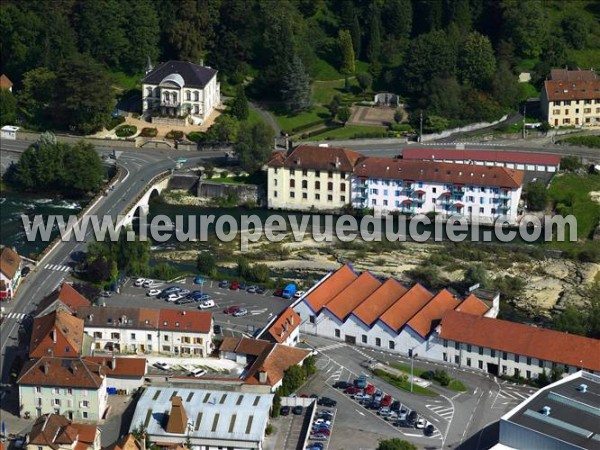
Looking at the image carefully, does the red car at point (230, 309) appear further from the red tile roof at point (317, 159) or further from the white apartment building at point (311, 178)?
the red tile roof at point (317, 159)

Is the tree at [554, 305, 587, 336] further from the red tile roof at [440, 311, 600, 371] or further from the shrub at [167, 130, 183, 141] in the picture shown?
the shrub at [167, 130, 183, 141]

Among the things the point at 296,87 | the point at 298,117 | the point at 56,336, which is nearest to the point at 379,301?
the point at 56,336

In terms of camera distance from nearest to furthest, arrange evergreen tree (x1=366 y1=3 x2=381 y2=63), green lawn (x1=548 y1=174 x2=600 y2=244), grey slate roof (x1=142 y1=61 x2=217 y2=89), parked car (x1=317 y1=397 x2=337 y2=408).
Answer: parked car (x1=317 y1=397 x2=337 y2=408) < green lawn (x1=548 y1=174 x2=600 y2=244) < grey slate roof (x1=142 y1=61 x2=217 y2=89) < evergreen tree (x1=366 y1=3 x2=381 y2=63)

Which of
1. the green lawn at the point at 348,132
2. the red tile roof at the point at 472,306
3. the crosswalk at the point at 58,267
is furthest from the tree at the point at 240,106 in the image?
the red tile roof at the point at 472,306

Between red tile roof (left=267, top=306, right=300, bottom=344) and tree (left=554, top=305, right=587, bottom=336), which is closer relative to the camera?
red tile roof (left=267, top=306, right=300, bottom=344)

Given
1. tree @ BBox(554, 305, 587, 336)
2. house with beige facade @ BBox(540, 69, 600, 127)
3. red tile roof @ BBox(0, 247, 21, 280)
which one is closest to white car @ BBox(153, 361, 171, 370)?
red tile roof @ BBox(0, 247, 21, 280)

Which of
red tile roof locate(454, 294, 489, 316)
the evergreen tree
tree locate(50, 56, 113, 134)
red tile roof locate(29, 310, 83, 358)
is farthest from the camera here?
the evergreen tree
